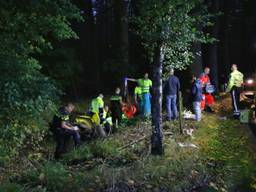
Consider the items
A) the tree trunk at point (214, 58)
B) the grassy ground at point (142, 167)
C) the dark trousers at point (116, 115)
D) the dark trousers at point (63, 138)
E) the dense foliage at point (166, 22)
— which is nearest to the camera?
the grassy ground at point (142, 167)

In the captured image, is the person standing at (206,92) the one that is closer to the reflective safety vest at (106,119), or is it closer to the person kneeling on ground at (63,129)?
the reflective safety vest at (106,119)

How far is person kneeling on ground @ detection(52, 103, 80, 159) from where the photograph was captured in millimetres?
15039

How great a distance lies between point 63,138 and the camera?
15.4m

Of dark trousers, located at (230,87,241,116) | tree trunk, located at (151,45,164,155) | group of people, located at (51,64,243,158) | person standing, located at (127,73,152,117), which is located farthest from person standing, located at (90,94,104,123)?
dark trousers, located at (230,87,241,116)

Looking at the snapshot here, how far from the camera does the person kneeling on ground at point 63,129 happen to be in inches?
592

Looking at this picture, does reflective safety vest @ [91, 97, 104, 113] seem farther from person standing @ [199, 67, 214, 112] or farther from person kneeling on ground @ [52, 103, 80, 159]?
person standing @ [199, 67, 214, 112]

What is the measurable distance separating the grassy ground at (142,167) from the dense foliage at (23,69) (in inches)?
43.4

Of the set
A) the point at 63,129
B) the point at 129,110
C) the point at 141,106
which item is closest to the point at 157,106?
the point at 63,129

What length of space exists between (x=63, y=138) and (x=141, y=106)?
553 centimetres

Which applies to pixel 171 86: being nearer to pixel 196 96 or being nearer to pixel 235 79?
pixel 196 96

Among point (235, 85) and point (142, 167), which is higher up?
point (235, 85)

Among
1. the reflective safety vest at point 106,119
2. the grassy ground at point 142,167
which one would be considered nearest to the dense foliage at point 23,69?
the grassy ground at point 142,167

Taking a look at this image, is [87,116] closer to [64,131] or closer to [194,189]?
[64,131]

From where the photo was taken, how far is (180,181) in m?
12.2
